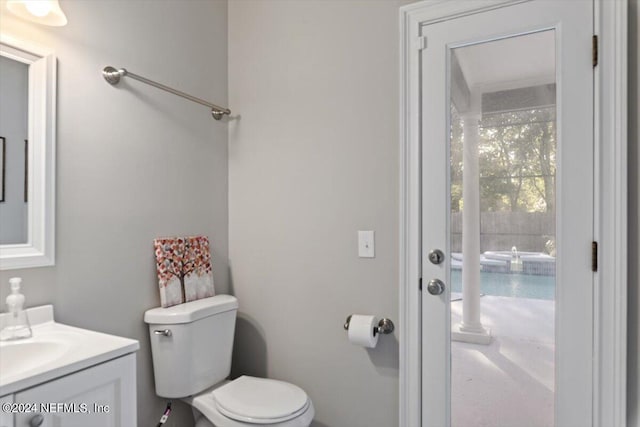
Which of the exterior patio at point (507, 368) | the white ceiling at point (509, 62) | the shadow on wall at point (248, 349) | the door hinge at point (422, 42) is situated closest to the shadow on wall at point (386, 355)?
the exterior patio at point (507, 368)

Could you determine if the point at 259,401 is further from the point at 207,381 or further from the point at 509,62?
the point at 509,62

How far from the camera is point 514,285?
1517 mm

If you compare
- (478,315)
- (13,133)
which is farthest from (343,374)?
(13,133)

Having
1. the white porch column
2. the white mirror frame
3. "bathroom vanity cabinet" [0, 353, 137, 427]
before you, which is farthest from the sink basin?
the white porch column

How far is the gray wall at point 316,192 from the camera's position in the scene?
1757mm

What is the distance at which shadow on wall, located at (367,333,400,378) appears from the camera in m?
1.72

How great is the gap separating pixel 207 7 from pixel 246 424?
1.94m

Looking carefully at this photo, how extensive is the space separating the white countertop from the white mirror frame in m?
0.20

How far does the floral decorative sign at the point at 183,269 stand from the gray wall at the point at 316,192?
0.22m

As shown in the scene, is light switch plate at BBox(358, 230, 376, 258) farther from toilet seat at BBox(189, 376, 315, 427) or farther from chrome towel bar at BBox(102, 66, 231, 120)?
chrome towel bar at BBox(102, 66, 231, 120)

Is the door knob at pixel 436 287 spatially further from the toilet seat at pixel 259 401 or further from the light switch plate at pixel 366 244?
the toilet seat at pixel 259 401

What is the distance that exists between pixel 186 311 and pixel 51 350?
1.75ft

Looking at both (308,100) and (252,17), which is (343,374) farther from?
(252,17)

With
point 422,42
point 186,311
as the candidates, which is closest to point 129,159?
point 186,311
